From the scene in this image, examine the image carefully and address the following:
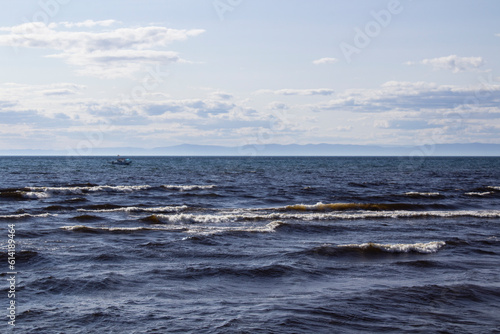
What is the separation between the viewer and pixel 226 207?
1254 inches

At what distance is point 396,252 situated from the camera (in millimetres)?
16891

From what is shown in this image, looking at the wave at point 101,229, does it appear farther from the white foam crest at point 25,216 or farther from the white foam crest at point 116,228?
the white foam crest at point 25,216

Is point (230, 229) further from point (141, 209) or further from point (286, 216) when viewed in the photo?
point (141, 209)

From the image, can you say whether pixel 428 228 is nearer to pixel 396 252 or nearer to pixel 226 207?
pixel 396 252

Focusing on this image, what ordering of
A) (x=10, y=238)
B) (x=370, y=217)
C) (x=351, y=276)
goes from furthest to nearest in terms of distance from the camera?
(x=370, y=217), (x=10, y=238), (x=351, y=276)

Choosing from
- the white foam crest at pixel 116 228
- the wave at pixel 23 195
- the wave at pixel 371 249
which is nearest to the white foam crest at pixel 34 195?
the wave at pixel 23 195

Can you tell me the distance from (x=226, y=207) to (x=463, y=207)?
1616 cm

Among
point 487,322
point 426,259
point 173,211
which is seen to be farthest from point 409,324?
point 173,211

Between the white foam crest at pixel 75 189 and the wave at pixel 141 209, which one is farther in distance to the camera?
the white foam crest at pixel 75 189

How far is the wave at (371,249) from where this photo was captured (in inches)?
652

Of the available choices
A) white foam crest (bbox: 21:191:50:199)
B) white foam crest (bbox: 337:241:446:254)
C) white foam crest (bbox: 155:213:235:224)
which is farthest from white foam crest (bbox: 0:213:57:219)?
white foam crest (bbox: 337:241:446:254)

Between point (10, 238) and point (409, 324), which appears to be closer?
point (409, 324)

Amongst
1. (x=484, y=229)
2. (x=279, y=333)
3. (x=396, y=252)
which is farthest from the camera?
(x=484, y=229)

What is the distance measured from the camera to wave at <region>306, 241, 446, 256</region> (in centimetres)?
1655
